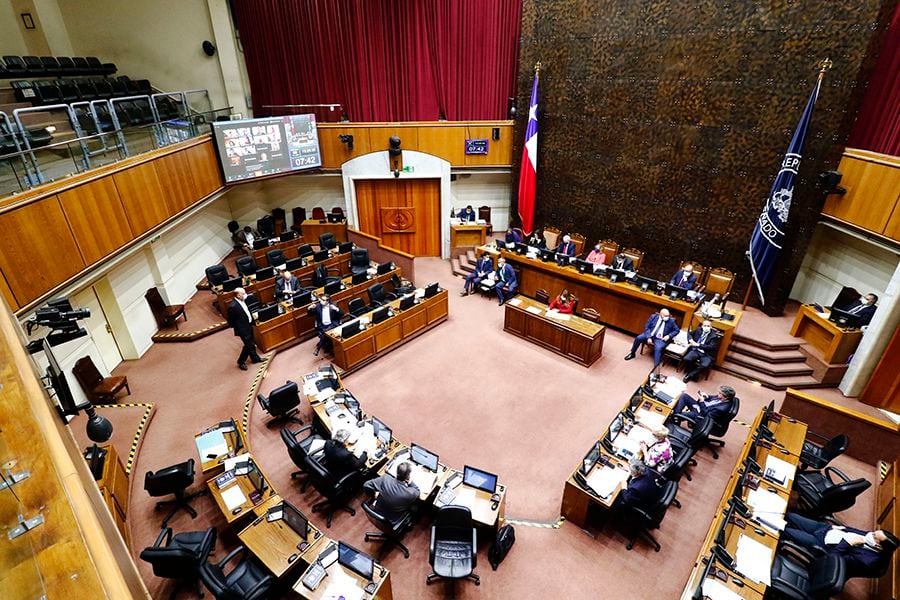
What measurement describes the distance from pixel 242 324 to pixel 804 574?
927 cm

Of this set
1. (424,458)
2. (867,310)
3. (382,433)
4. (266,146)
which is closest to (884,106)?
(867,310)

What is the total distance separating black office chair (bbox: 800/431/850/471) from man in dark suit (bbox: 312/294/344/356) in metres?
8.40

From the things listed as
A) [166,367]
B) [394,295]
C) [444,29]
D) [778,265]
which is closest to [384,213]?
[394,295]

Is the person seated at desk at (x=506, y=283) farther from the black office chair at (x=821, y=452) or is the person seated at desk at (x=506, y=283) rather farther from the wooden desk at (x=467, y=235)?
the black office chair at (x=821, y=452)

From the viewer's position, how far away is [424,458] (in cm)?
596

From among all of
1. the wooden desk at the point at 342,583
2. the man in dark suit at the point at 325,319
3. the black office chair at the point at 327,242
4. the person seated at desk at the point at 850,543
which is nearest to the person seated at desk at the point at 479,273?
the man in dark suit at the point at 325,319

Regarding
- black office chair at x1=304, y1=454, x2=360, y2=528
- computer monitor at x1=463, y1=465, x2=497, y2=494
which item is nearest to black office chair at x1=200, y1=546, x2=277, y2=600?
black office chair at x1=304, y1=454, x2=360, y2=528

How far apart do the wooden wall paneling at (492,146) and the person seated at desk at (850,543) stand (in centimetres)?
1183

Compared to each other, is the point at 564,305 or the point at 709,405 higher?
the point at 564,305

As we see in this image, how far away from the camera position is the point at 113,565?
1.55m

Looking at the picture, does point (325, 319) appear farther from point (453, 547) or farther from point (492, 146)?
point (492, 146)

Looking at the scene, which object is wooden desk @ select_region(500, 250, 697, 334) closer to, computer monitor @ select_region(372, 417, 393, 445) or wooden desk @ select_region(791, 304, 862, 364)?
wooden desk @ select_region(791, 304, 862, 364)

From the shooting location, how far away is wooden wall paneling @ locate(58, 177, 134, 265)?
22.3ft

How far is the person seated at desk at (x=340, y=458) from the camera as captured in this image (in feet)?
18.7
